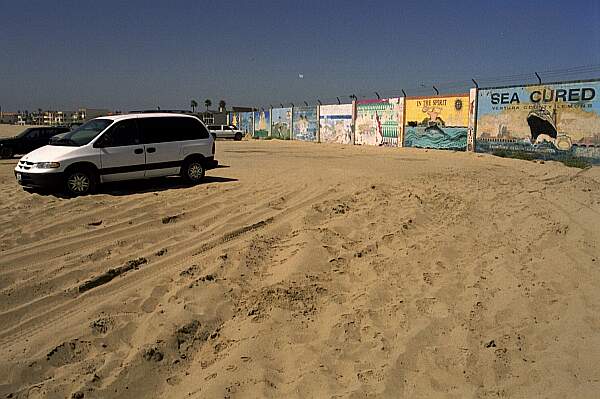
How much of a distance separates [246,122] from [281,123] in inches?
393

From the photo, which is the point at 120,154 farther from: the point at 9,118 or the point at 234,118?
the point at 9,118

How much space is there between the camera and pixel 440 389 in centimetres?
346

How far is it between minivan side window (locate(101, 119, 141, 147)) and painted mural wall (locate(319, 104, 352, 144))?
2498 centimetres

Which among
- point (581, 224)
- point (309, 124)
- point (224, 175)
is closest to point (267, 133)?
point (309, 124)

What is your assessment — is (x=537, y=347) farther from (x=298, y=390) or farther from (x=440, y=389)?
(x=298, y=390)

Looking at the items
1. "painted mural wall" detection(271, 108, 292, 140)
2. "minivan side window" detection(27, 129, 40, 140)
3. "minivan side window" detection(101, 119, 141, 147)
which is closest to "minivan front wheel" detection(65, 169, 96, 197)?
"minivan side window" detection(101, 119, 141, 147)

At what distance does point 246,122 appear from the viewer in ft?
178

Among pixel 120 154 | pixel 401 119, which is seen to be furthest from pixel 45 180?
pixel 401 119

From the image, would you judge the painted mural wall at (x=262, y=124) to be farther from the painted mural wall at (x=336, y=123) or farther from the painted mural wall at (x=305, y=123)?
the painted mural wall at (x=336, y=123)

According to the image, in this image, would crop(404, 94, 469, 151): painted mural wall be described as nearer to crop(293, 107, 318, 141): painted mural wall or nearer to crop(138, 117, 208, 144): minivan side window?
crop(293, 107, 318, 141): painted mural wall

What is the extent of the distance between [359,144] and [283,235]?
27.1 m

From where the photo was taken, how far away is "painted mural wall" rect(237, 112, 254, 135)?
5266cm

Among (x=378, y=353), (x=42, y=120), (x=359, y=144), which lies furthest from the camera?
(x=42, y=120)

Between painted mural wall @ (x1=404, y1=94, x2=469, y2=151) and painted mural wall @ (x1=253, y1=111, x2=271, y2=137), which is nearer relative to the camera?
painted mural wall @ (x1=404, y1=94, x2=469, y2=151)
